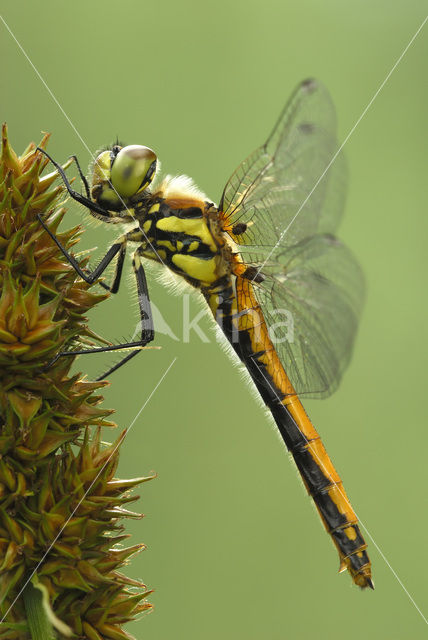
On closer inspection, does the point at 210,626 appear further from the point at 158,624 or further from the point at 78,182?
the point at 78,182

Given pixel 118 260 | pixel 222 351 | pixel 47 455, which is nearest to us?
pixel 47 455

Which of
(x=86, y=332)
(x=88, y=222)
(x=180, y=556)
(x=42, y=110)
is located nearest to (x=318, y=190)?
(x=88, y=222)

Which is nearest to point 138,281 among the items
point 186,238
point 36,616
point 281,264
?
point 186,238

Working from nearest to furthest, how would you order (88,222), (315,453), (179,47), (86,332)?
1. (86,332)
2. (88,222)
3. (315,453)
4. (179,47)

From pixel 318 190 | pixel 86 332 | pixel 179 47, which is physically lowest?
pixel 86 332

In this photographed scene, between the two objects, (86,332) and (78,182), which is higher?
(78,182)

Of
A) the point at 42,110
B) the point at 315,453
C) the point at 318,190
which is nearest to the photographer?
the point at 315,453

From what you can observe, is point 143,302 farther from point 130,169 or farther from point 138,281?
point 130,169

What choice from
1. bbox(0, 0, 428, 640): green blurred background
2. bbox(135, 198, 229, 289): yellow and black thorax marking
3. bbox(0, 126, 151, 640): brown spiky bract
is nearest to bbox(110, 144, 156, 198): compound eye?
bbox(135, 198, 229, 289): yellow and black thorax marking
